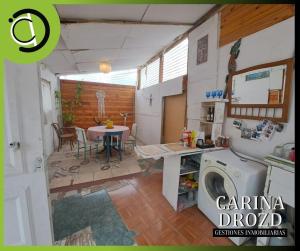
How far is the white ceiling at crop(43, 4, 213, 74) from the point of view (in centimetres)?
186

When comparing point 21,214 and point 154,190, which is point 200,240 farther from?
point 21,214

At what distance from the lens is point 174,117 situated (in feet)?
11.8

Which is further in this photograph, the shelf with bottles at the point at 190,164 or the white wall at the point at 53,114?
the white wall at the point at 53,114

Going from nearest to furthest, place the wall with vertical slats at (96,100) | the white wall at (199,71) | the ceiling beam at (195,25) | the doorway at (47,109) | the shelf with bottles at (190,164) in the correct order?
the shelf with bottles at (190,164), the ceiling beam at (195,25), the white wall at (199,71), the doorway at (47,109), the wall with vertical slats at (96,100)

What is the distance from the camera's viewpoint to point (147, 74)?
5195mm

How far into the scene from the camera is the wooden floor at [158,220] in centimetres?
151

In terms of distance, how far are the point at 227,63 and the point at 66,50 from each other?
2.83 meters

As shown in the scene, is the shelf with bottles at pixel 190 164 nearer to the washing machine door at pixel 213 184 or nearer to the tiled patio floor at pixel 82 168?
the washing machine door at pixel 213 184

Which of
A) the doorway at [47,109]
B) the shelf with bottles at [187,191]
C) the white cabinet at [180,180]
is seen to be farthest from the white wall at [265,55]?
the doorway at [47,109]

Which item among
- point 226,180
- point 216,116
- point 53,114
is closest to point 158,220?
point 226,180

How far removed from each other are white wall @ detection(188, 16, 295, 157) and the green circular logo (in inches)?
79.0

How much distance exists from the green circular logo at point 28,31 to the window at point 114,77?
495cm

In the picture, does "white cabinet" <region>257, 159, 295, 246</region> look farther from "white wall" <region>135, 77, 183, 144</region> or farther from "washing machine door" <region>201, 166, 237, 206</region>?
"white wall" <region>135, 77, 183, 144</region>
